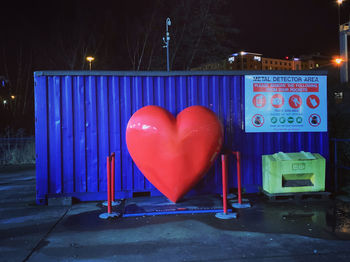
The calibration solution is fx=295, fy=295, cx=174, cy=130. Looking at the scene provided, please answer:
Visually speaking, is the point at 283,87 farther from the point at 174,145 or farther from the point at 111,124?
the point at 111,124

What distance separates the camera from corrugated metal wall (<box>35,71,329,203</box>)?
6652 millimetres

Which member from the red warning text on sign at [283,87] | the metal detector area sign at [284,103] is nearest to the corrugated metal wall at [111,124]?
the metal detector area sign at [284,103]

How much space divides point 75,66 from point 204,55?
10.4m

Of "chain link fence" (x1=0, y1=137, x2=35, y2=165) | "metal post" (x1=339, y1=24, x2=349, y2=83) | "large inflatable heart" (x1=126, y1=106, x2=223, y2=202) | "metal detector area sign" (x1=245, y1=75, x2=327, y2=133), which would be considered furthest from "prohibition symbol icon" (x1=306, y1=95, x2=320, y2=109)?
"metal post" (x1=339, y1=24, x2=349, y2=83)

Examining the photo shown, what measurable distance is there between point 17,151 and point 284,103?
12.1m

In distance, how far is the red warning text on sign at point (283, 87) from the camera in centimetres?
716

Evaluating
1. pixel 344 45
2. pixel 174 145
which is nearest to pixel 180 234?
pixel 174 145

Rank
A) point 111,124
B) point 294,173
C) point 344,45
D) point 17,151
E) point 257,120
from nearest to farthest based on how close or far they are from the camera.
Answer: point 294,173 → point 111,124 → point 257,120 → point 17,151 → point 344,45

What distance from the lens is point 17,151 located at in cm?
1380

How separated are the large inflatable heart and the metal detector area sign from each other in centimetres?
172

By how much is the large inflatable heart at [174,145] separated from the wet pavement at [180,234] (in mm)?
741

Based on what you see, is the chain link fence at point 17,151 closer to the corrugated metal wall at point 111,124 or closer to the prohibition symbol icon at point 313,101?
the corrugated metal wall at point 111,124

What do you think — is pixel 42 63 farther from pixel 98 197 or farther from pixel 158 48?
pixel 98 197

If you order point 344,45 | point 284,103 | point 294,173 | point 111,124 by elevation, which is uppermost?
point 344,45
